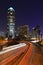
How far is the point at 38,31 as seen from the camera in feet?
575

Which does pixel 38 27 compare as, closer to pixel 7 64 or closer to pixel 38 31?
pixel 38 31

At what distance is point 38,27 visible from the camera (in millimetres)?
178750

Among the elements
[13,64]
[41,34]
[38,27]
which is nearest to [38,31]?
[38,27]

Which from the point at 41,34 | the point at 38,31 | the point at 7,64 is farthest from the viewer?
the point at 38,31

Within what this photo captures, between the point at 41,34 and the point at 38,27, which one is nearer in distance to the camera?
the point at 41,34

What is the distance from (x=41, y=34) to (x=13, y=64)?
138867 millimetres

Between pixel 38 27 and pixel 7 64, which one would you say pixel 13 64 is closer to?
pixel 7 64

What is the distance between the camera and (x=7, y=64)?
20.3 meters

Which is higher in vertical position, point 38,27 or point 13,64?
point 38,27

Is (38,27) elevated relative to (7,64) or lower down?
elevated

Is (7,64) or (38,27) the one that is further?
(38,27)

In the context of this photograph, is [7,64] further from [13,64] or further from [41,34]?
[41,34]

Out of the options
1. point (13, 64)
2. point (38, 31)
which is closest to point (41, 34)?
point (38, 31)

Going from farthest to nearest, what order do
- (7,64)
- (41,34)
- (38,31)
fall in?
1. (38,31)
2. (41,34)
3. (7,64)
